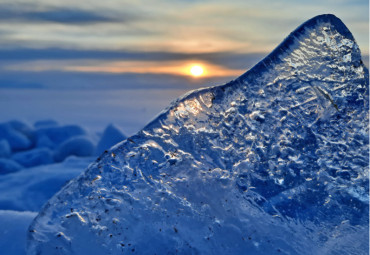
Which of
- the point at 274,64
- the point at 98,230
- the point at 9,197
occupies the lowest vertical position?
the point at 9,197

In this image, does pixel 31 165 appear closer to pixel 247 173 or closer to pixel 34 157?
pixel 34 157

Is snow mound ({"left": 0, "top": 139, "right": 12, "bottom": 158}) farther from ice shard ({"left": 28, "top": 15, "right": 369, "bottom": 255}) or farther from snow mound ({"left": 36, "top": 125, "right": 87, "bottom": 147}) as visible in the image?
ice shard ({"left": 28, "top": 15, "right": 369, "bottom": 255})

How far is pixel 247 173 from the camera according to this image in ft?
5.98

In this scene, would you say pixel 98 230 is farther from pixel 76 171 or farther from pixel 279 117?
pixel 76 171

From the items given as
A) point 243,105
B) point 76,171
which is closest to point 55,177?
point 76,171

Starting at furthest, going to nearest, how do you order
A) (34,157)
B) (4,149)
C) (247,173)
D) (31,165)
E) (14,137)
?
(14,137), (4,149), (34,157), (31,165), (247,173)

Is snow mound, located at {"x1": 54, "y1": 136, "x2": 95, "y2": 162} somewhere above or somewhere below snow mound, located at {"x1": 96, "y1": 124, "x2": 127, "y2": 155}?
below

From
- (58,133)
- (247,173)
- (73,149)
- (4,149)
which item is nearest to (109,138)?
(73,149)

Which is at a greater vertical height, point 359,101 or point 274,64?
point 274,64

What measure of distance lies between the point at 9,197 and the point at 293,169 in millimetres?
2827

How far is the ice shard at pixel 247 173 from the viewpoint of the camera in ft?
5.61

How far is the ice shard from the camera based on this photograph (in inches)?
67.4

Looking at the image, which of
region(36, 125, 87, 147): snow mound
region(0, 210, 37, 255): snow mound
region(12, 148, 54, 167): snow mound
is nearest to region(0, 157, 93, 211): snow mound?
region(12, 148, 54, 167): snow mound

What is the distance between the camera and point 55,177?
414 cm
